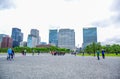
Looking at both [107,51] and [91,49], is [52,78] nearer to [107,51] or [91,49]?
[91,49]

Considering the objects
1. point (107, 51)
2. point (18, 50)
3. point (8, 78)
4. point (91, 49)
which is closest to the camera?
point (8, 78)

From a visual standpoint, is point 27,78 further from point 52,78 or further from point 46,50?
point 46,50

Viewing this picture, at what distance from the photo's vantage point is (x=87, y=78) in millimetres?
9617

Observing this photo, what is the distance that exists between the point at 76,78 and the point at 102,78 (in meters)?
1.38

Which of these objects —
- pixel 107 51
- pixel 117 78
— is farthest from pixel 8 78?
pixel 107 51

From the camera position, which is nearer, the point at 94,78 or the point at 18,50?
the point at 94,78

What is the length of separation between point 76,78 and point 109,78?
1.74m

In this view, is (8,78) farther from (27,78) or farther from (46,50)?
(46,50)

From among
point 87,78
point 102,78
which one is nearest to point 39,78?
point 87,78

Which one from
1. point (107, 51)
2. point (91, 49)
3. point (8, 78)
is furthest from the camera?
point (107, 51)

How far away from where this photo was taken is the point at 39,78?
9.34 m

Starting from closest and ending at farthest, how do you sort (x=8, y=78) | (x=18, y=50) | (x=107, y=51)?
1. (x=8, y=78)
2. (x=107, y=51)
3. (x=18, y=50)

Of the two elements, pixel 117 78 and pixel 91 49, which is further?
pixel 91 49

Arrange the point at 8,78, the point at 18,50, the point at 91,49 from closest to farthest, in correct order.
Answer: the point at 8,78
the point at 91,49
the point at 18,50
